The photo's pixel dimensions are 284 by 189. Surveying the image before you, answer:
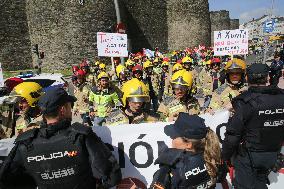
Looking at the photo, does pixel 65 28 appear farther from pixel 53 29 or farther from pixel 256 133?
pixel 256 133

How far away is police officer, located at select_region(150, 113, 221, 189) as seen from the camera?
2.81m

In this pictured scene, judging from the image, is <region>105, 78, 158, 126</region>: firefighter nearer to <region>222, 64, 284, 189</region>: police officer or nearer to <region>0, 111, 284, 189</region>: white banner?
<region>0, 111, 284, 189</region>: white banner

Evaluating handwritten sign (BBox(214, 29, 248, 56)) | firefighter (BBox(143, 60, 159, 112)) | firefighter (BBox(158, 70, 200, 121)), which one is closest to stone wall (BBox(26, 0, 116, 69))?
firefighter (BBox(143, 60, 159, 112))

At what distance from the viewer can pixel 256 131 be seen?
3.97 m

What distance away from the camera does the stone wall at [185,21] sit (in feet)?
160

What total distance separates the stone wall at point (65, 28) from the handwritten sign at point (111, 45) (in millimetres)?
22148

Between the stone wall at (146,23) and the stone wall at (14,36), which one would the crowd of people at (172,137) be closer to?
the stone wall at (14,36)

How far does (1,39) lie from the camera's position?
33625 mm

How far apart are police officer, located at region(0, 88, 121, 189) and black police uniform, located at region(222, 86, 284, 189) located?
61.8 inches

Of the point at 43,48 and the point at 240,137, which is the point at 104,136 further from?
the point at 43,48

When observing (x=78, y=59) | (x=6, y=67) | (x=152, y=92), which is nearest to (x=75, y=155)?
(x=152, y=92)

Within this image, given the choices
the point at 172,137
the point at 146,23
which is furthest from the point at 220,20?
the point at 172,137

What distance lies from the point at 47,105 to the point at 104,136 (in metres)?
1.20

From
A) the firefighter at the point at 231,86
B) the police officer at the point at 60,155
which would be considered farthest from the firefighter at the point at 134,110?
the police officer at the point at 60,155
